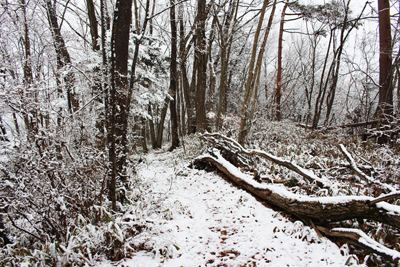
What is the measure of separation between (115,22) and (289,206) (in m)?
4.16

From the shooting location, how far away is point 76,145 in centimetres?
304

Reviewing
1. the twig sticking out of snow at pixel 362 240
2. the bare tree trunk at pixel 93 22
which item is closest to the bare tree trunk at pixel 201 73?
the bare tree trunk at pixel 93 22

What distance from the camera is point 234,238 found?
9.57ft

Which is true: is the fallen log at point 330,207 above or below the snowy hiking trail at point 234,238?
above

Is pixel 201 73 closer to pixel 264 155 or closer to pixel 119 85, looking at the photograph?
pixel 264 155

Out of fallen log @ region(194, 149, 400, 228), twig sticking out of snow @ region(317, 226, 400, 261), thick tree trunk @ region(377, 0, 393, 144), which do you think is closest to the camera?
twig sticking out of snow @ region(317, 226, 400, 261)

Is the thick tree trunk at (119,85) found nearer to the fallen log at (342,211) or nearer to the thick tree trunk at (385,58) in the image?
the fallen log at (342,211)

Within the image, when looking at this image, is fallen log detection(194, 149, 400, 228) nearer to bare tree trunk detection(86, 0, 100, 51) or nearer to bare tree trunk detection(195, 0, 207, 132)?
bare tree trunk detection(195, 0, 207, 132)

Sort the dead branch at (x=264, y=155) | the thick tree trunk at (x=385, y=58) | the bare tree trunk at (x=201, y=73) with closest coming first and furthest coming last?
the dead branch at (x=264, y=155), the thick tree trunk at (x=385, y=58), the bare tree trunk at (x=201, y=73)

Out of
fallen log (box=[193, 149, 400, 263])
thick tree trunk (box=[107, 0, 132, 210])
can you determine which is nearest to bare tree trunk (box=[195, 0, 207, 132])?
thick tree trunk (box=[107, 0, 132, 210])

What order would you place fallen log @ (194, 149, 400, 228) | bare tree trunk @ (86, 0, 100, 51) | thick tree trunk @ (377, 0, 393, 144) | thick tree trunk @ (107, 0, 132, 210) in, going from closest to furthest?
fallen log @ (194, 149, 400, 228)
thick tree trunk @ (107, 0, 132, 210)
thick tree trunk @ (377, 0, 393, 144)
bare tree trunk @ (86, 0, 100, 51)

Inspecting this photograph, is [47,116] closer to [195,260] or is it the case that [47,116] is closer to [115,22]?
[115,22]

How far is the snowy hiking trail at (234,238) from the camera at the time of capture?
7.84ft

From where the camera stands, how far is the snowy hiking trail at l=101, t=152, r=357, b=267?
7.84 feet
